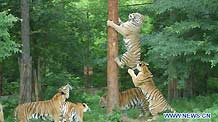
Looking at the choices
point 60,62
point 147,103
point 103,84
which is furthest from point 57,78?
point 103,84

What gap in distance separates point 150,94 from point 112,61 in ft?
4.12

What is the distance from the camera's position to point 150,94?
36.9ft

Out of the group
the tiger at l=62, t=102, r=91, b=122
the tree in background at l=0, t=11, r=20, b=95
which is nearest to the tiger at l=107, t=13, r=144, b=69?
the tiger at l=62, t=102, r=91, b=122

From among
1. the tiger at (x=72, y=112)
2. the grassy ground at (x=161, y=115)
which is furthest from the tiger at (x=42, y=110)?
the grassy ground at (x=161, y=115)

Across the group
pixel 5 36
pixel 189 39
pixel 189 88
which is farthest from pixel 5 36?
pixel 189 88

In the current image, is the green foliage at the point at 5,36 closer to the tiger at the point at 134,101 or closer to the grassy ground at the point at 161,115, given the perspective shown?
the grassy ground at the point at 161,115

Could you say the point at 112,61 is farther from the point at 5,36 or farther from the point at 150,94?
the point at 5,36

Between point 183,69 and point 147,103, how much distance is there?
4.15 ft

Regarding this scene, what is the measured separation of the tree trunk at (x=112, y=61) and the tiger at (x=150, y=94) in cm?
57

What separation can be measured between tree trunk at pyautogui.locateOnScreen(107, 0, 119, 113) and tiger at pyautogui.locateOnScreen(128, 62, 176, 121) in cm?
57

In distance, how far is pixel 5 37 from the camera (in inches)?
377

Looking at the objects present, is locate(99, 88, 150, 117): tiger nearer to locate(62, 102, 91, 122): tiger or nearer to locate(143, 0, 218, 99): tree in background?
locate(143, 0, 218, 99): tree in background

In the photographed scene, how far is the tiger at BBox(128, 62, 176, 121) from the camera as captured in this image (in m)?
11.1

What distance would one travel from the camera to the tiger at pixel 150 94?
11094 millimetres
